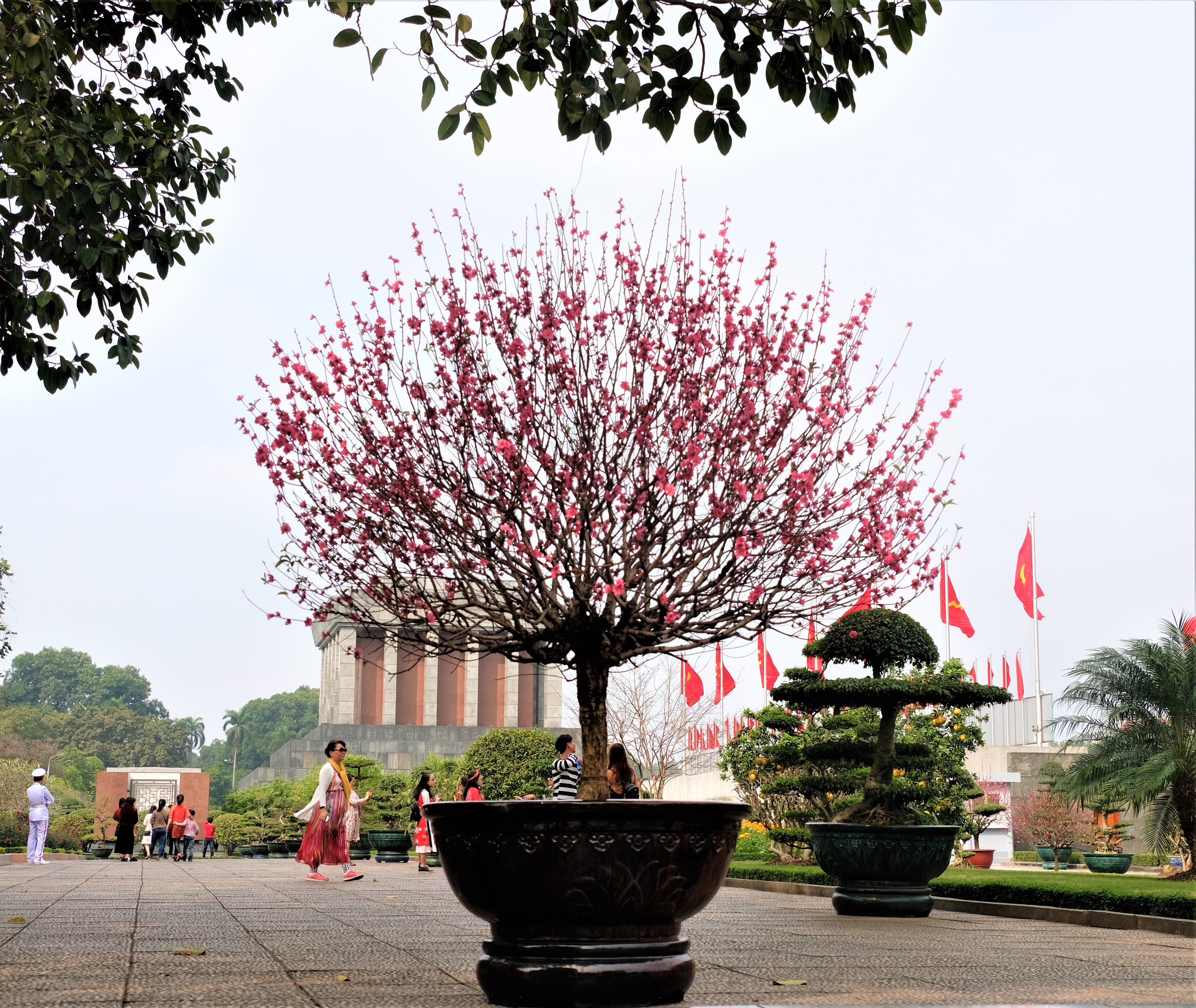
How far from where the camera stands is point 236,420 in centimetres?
810

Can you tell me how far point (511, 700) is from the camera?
183 feet

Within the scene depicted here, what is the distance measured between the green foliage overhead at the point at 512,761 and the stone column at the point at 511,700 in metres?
25.1

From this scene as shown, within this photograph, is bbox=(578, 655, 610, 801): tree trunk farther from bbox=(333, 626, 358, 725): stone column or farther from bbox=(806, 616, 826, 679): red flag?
bbox=(333, 626, 358, 725): stone column

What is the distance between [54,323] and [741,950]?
598cm

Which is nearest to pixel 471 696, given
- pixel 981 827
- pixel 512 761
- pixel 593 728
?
pixel 512 761

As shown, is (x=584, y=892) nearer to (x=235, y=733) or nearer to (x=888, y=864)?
(x=888, y=864)

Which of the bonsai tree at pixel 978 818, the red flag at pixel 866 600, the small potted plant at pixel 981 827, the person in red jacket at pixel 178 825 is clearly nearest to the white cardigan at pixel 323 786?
the bonsai tree at pixel 978 818

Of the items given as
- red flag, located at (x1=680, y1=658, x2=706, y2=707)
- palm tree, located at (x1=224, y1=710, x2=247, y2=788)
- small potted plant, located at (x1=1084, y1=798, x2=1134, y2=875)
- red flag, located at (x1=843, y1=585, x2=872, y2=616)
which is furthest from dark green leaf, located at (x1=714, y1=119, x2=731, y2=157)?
palm tree, located at (x1=224, y1=710, x2=247, y2=788)

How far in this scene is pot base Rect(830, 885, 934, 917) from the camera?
1185cm

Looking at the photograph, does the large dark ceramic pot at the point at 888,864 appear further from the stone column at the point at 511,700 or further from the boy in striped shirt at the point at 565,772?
the stone column at the point at 511,700

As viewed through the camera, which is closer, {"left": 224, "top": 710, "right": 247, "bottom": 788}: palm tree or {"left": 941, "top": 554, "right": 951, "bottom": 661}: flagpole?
{"left": 941, "top": 554, "right": 951, "bottom": 661}: flagpole

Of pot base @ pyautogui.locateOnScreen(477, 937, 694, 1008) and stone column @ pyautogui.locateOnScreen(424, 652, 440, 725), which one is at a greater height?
stone column @ pyautogui.locateOnScreen(424, 652, 440, 725)

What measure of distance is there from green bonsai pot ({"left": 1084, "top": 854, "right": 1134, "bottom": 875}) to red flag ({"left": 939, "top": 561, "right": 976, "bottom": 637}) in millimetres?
11928

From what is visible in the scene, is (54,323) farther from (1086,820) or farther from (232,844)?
(232,844)
